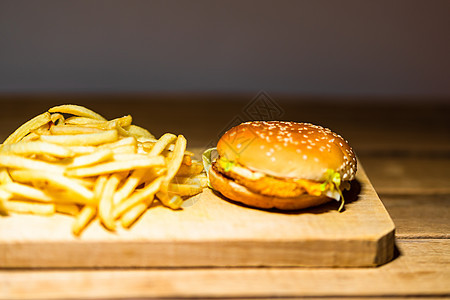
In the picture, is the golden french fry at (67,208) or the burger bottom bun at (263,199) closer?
the golden french fry at (67,208)

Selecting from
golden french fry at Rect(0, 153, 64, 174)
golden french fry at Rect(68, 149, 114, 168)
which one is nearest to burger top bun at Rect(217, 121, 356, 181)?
golden french fry at Rect(68, 149, 114, 168)

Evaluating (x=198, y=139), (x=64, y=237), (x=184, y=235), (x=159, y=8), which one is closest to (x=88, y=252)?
(x=64, y=237)

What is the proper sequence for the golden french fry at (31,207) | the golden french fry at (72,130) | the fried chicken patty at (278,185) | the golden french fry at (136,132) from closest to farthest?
1. the golden french fry at (31,207)
2. the fried chicken patty at (278,185)
3. the golden french fry at (72,130)
4. the golden french fry at (136,132)

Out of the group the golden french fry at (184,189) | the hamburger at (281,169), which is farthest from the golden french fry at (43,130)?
the hamburger at (281,169)

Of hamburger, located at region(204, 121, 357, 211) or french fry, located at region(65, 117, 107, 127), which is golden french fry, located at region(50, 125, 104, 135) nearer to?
french fry, located at region(65, 117, 107, 127)

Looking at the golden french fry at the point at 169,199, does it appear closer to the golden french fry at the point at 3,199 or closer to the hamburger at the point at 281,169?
the hamburger at the point at 281,169

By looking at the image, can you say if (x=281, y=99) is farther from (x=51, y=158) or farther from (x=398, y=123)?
(x=51, y=158)

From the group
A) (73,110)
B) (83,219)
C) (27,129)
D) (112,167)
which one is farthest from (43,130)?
(83,219)
